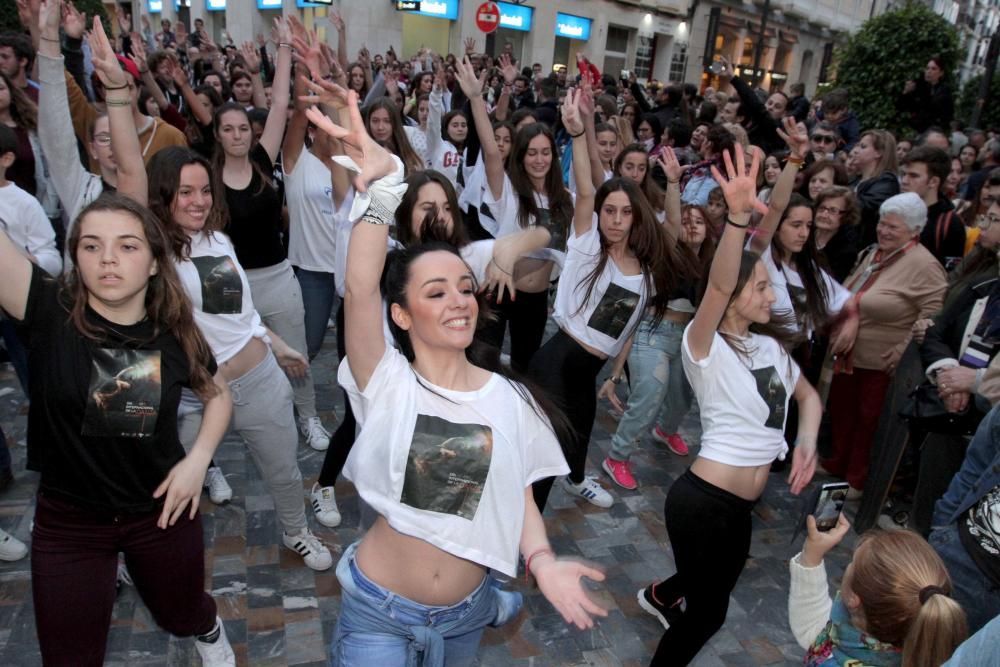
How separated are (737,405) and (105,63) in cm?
280

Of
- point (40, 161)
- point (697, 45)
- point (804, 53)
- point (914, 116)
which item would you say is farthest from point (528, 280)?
point (804, 53)

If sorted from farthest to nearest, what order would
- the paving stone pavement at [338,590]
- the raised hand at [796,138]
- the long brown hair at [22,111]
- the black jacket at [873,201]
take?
the black jacket at [873,201]
the long brown hair at [22,111]
the raised hand at [796,138]
the paving stone pavement at [338,590]

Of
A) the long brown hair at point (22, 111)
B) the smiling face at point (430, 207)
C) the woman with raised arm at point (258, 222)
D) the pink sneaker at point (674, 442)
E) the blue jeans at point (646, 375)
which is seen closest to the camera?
the smiling face at point (430, 207)

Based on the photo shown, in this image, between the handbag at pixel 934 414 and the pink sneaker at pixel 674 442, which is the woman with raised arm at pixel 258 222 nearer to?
the pink sneaker at pixel 674 442

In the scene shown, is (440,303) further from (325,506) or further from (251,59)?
(251,59)

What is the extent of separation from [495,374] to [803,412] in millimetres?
1429

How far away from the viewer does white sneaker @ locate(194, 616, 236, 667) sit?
8.27 ft

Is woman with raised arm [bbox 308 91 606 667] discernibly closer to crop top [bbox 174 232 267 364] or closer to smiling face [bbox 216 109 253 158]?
crop top [bbox 174 232 267 364]

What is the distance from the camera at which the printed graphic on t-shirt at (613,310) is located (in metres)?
3.46

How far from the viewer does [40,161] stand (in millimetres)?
4398

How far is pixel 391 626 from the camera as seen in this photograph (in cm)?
193

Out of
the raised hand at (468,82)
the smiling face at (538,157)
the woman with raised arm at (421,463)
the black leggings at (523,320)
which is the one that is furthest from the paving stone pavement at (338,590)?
the raised hand at (468,82)

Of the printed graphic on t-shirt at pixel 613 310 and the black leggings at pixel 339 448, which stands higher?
the printed graphic on t-shirt at pixel 613 310

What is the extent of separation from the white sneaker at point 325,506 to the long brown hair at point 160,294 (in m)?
1.41
